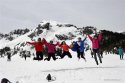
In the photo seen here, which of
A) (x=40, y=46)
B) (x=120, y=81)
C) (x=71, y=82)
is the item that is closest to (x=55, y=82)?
(x=71, y=82)

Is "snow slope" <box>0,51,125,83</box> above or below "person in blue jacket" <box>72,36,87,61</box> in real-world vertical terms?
below

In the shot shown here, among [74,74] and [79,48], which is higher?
[79,48]

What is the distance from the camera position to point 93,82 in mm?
11094

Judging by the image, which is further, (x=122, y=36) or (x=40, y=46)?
(x=122, y=36)

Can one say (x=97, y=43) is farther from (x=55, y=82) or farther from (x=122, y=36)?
(x=122, y=36)

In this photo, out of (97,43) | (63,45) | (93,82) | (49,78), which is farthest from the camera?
(63,45)

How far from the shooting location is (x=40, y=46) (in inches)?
830

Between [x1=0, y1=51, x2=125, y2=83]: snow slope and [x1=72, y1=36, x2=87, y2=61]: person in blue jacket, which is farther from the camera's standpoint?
[x1=72, y1=36, x2=87, y2=61]: person in blue jacket

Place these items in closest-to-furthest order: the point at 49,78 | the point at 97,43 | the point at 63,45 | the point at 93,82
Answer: the point at 93,82 → the point at 49,78 → the point at 97,43 → the point at 63,45

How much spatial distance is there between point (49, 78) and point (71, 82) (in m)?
1.62

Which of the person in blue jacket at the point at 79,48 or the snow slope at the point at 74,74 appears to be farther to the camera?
the person in blue jacket at the point at 79,48

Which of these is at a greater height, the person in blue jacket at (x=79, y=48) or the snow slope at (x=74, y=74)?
the person in blue jacket at (x=79, y=48)

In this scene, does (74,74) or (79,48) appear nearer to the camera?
(74,74)

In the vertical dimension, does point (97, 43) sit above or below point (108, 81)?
above
